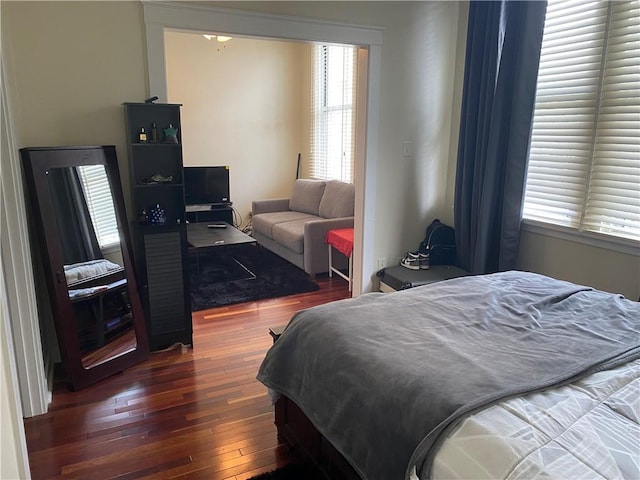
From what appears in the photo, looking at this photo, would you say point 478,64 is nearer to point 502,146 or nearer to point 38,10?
point 502,146

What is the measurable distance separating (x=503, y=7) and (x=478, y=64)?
395 mm

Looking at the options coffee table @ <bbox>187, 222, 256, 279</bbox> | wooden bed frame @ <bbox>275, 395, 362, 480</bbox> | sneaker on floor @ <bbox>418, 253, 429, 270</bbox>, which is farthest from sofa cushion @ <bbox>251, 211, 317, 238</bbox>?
wooden bed frame @ <bbox>275, 395, 362, 480</bbox>

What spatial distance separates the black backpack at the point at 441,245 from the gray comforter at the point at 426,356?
5.26 ft

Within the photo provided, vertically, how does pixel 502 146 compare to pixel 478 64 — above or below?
below

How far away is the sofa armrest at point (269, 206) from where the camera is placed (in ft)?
19.8

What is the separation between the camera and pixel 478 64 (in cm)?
339

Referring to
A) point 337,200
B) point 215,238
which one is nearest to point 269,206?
point 337,200

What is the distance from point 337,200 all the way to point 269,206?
1.26 m

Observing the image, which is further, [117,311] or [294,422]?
[117,311]

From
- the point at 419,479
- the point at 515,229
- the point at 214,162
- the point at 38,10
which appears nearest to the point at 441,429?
the point at 419,479

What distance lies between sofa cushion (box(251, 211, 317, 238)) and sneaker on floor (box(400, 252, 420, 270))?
5.88 feet

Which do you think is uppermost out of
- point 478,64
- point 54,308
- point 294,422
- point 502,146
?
point 478,64

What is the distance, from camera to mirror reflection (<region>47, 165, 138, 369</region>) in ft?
8.52

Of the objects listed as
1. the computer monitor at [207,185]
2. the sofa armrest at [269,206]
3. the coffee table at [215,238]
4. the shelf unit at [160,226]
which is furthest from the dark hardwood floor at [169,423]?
the sofa armrest at [269,206]
